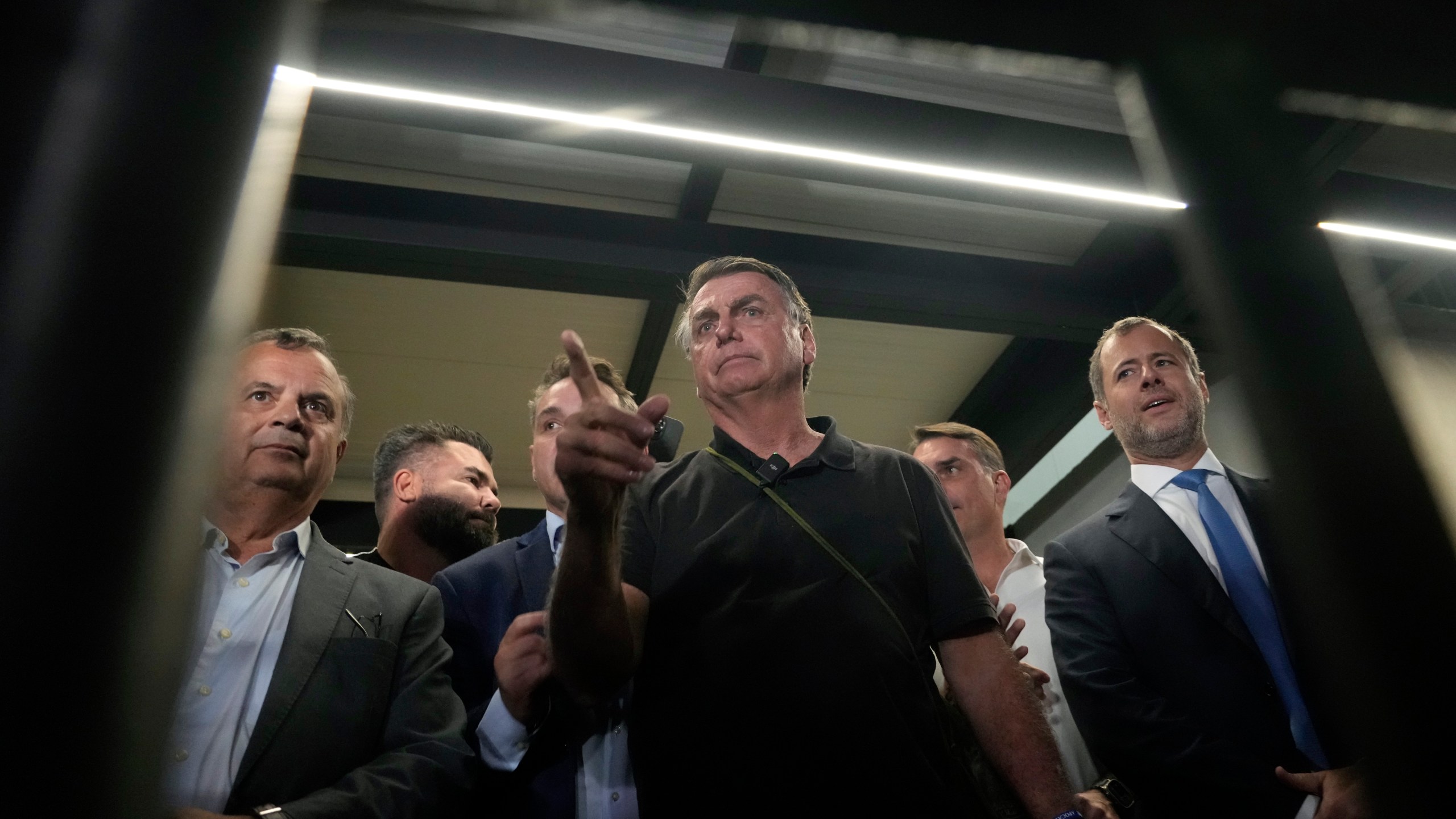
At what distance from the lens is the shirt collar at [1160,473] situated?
2486 mm

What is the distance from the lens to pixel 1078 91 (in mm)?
3936

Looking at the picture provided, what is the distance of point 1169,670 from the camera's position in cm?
206

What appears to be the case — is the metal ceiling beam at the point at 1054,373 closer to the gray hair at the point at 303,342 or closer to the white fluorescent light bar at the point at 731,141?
the white fluorescent light bar at the point at 731,141

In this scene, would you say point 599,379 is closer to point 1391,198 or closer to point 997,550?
point 997,550

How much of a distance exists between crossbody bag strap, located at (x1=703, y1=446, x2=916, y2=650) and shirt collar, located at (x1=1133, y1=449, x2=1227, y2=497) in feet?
4.04

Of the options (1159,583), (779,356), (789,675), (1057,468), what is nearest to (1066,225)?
(1057,468)

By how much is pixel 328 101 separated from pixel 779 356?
2524mm

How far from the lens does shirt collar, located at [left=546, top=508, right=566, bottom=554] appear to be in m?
2.31

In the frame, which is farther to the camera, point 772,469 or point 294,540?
point 294,540

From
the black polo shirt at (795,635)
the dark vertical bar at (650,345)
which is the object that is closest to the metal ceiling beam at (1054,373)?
the dark vertical bar at (650,345)

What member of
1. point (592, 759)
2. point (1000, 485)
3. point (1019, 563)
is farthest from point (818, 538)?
point (1000, 485)

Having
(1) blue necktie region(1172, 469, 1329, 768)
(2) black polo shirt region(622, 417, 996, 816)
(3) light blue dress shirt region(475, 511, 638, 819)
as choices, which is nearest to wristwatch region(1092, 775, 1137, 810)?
(1) blue necktie region(1172, 469, 1329, 768)

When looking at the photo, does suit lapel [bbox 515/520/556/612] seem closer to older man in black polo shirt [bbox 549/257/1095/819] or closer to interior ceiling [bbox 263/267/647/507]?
older man in black polo shirt [bbox 549/257/1095/819]

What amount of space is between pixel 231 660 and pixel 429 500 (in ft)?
4.72
